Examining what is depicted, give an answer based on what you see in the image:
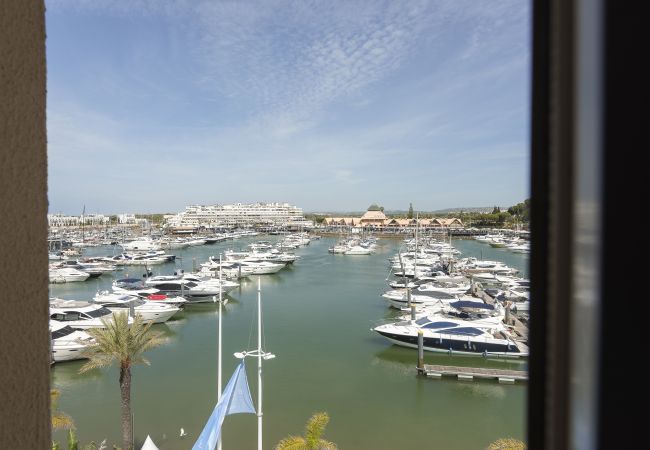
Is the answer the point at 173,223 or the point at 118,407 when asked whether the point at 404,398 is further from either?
the point at 173,223

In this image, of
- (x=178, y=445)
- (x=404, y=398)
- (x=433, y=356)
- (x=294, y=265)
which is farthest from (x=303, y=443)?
(x=294, y=265)

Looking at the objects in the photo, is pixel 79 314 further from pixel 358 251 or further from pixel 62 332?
pixel 358 251

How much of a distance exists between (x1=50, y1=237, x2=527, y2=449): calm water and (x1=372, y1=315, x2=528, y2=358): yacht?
28cm

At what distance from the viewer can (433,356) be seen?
38.2 ft

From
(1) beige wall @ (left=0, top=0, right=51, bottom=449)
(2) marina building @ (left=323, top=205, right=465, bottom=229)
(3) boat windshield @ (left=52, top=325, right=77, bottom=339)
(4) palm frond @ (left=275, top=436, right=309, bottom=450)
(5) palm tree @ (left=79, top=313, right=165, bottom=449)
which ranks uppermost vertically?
(1) beige wall @ (left=0, top=0, right=51, bottom=449)

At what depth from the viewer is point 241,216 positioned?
84.5m

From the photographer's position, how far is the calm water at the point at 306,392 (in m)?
7.49

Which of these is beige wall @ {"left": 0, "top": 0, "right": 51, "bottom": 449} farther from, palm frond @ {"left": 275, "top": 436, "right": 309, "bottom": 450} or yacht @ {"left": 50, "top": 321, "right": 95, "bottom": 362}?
yacht @ {"left": 50, "top": 321, "right": 95, "bottom": 362}

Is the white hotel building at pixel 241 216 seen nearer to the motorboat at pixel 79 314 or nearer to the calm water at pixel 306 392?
the motorboat at pixel 79 314

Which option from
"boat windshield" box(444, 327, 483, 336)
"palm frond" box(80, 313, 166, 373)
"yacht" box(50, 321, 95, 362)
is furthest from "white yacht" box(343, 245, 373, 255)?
"palm frond" box(80, 313, 166, 373)

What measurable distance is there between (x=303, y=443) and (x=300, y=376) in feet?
15.7

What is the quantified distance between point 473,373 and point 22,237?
416 inches

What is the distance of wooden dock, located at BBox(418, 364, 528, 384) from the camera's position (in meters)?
9.51

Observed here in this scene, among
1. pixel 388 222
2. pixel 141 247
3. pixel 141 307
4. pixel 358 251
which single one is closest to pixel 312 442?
pixel 141 307
